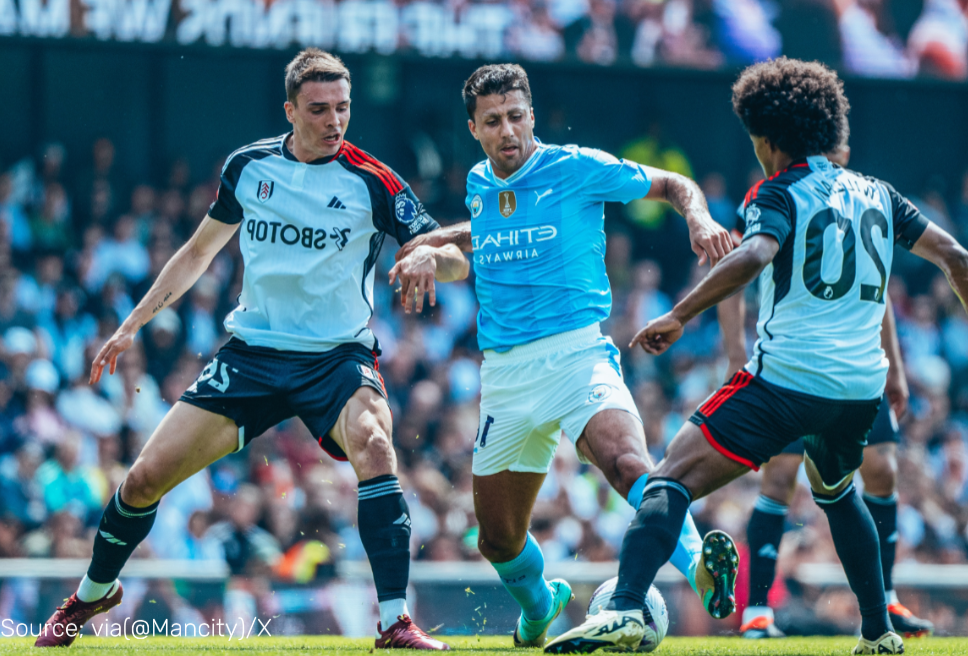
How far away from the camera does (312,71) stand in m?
5.10

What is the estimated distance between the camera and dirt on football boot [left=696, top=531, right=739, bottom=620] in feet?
12.9

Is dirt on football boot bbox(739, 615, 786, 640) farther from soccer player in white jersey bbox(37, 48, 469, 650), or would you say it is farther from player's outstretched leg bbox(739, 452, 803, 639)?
soccer player in white jersey bbox(37, 48, 469, 650)

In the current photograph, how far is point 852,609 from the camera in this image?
7.09 meters

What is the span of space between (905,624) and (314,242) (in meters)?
3.92

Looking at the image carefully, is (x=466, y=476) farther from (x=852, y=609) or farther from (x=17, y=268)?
(x=17, y=268)

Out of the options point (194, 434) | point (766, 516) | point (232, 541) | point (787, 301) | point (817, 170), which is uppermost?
point (817, 170)

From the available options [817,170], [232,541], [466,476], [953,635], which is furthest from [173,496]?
[817,170]

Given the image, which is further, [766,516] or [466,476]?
[466,476]

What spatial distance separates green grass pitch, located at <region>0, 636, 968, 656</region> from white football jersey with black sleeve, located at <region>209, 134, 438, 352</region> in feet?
4.53

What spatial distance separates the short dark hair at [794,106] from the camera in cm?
426

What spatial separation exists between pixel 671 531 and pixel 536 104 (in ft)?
33.0

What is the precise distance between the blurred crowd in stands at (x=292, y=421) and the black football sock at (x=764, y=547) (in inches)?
118

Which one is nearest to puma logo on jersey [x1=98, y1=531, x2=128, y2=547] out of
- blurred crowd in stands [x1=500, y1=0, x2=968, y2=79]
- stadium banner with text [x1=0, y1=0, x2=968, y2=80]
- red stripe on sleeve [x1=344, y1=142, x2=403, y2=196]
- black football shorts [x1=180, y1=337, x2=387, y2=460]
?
black football shorts [x1=180, y1=337, x2=387, y2=460]

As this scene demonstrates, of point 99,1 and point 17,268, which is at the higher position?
point 99,1
